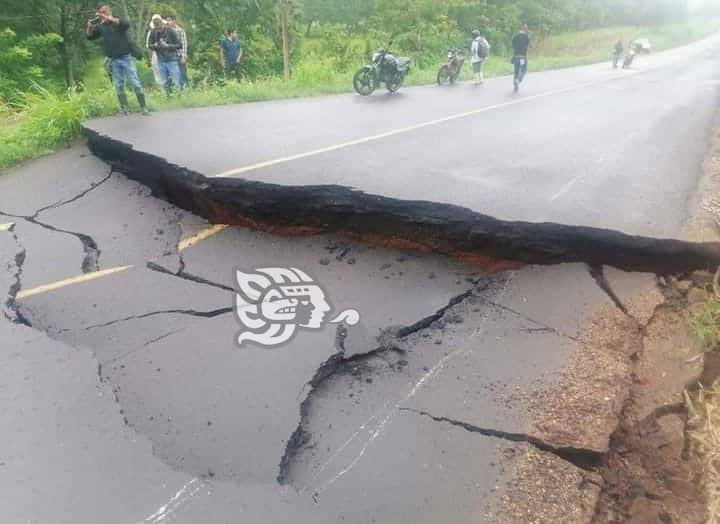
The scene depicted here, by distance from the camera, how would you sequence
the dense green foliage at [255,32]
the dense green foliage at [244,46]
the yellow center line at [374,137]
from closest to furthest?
the yellow center line at [374,137] < the dense green foliage at [244,46] < the dense green foliage at [255,32]

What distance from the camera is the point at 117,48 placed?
7.30m

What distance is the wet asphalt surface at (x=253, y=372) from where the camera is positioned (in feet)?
8.16

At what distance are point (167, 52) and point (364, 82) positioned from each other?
416 centimetres

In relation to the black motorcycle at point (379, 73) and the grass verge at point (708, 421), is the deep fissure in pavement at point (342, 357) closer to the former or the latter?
the grass verge at point (708, 421)

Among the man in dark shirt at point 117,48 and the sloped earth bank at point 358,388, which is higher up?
the man in dark shirt at point 117,48

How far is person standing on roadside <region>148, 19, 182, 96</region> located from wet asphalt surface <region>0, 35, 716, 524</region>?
4441mm

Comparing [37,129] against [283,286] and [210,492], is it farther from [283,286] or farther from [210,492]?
[210,492]

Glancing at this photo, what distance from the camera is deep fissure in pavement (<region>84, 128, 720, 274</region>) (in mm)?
4137

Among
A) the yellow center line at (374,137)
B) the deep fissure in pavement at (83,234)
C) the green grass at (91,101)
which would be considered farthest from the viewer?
the green grass at (91,101)

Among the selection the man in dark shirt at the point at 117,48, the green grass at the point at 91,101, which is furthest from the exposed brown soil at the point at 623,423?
the man in dark shirt at the point at 117,48

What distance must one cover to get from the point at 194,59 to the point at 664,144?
13.7m

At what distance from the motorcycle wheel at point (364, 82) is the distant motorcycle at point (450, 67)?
3.57 meters

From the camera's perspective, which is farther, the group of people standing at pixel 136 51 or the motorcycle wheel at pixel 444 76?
the motorcycle wheel at pixel 444 76

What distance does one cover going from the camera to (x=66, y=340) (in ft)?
11.3
